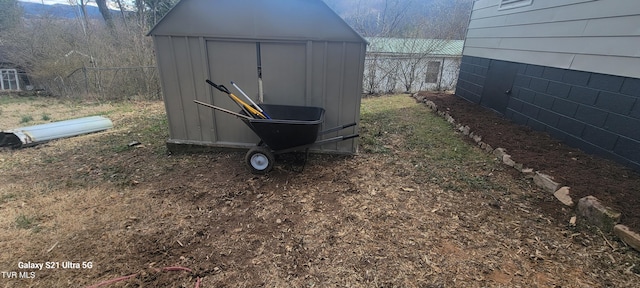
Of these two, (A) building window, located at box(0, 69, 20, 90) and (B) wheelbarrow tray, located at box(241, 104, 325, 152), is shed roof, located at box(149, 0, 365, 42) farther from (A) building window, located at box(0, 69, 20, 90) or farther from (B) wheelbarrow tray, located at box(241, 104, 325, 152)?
(A) building window, located at box(0, 69, 20, 90)

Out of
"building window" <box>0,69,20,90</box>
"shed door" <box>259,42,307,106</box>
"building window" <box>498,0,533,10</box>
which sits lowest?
"building window" <box>0,69,20,90</box>

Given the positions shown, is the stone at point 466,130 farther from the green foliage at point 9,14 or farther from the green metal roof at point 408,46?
the green foliage at point 9,14

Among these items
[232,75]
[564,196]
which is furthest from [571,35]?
[232,75]

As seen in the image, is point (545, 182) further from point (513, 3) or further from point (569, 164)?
point (513, 3)

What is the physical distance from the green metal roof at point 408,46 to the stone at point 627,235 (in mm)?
9729

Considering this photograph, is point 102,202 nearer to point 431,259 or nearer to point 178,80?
point 178,80

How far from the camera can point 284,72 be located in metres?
3.82

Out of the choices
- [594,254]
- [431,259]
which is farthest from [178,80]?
[594,254]

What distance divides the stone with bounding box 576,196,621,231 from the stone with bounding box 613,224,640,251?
1.9 inches

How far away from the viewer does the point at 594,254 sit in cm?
220

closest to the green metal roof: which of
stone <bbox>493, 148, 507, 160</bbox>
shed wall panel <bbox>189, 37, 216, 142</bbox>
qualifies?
stone <bbox>493, 148, 507, 160</bbox>

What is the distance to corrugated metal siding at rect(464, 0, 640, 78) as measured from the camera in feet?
10.7

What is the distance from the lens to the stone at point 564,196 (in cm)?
276

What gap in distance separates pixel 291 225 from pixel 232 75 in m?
2.32
